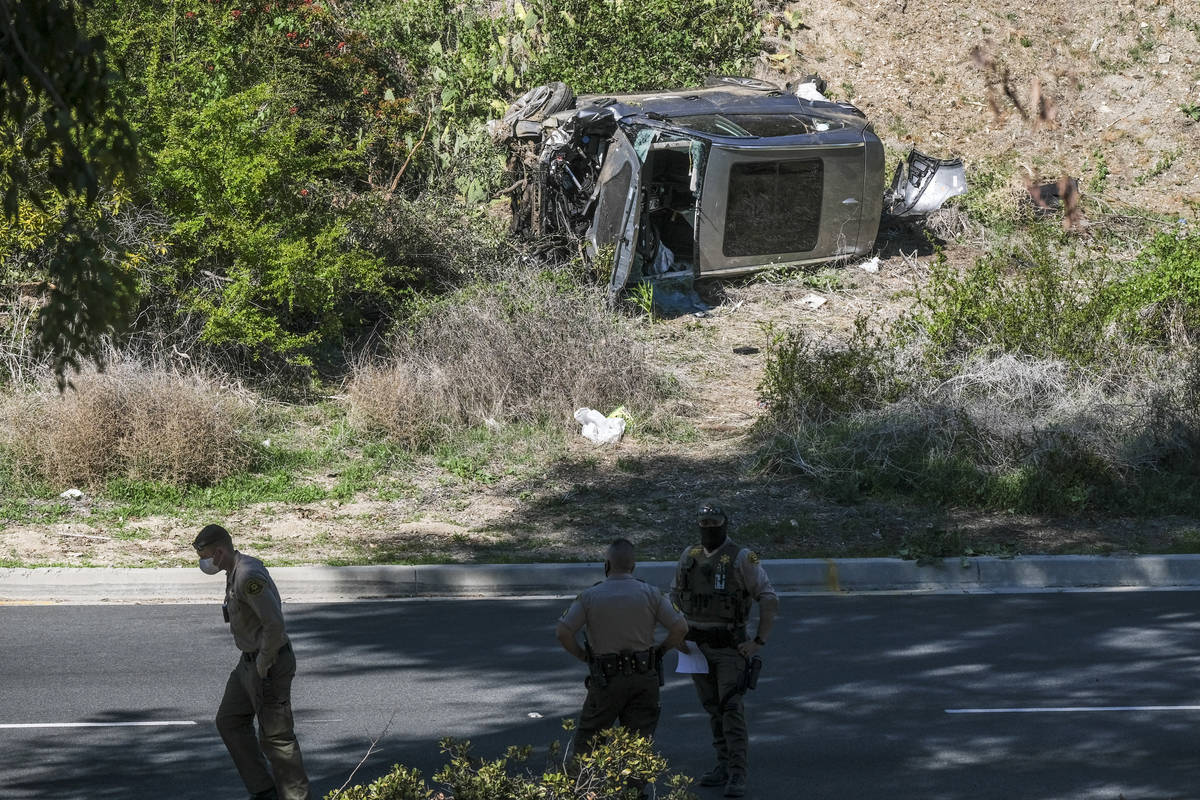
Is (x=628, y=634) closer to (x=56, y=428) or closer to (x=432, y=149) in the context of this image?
(x=56, y=428)

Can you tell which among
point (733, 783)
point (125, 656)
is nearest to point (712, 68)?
point (125, 656)

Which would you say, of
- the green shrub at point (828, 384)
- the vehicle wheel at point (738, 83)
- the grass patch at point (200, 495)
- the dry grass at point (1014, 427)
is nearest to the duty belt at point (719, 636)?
the dry grass at point (1014, 427)

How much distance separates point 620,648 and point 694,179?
10.5m

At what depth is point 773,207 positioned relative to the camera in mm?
16359

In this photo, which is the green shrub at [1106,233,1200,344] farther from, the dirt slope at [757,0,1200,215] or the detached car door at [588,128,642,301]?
the dirt slope at [757,0,1200,215]

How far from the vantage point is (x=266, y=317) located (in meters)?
13.9

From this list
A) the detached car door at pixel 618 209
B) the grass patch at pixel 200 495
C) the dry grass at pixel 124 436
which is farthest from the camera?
the detached car door at pixel 618 209

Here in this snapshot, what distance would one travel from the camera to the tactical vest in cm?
621

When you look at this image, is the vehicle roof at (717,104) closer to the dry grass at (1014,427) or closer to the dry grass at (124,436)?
the dry grass at (1014,427)

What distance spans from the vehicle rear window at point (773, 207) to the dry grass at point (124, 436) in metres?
7.15

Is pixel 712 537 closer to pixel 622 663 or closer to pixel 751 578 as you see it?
pixel 751 578

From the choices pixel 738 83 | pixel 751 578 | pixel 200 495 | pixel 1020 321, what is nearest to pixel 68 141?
pixel 751 578

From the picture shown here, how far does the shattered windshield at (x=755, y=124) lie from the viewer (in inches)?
632

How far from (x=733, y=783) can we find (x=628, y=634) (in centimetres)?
95
